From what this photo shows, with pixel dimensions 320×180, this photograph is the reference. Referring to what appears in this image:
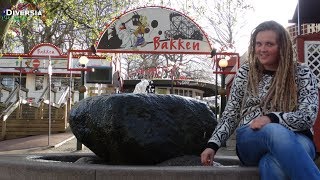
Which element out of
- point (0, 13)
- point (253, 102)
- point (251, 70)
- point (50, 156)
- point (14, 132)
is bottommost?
point (14, 132)

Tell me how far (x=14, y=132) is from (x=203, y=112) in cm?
1765

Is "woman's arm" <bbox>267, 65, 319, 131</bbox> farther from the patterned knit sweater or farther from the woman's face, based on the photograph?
the woman's face

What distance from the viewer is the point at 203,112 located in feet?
13.2

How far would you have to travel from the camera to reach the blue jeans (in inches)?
95.7

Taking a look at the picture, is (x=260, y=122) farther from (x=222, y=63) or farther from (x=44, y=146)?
(x=44, y=146)

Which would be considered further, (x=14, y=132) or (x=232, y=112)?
(x=14, y=132)

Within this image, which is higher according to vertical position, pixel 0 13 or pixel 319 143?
pixel 0 13

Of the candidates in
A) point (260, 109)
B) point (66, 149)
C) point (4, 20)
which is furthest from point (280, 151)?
point (66, 149)

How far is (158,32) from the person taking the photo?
1471 centimetres

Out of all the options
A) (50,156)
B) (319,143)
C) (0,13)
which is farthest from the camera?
(0,13)

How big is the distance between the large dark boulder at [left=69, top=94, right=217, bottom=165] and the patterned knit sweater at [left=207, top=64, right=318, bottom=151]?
0.73 meters

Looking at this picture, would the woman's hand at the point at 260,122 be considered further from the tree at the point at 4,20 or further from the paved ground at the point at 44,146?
the paved ground at the point at 44,146

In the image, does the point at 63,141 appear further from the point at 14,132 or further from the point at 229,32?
the point at 229,32

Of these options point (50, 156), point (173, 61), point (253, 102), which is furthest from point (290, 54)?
point (173, 61)
